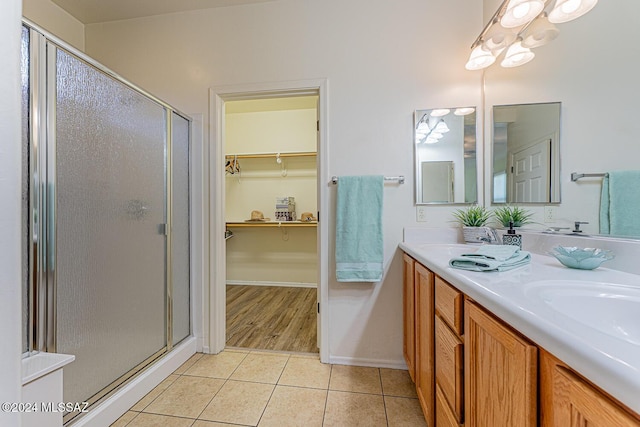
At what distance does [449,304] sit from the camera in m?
0.91

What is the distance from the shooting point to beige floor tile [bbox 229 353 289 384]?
63.2 inches

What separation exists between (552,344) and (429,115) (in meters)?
1.62

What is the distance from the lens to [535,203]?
144 cm

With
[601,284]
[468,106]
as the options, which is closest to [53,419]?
[601,284]

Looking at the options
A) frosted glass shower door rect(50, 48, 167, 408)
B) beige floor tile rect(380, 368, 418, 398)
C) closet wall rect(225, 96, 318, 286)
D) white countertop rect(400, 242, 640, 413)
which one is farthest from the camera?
closet wall rect(225, 96, 318, 286)

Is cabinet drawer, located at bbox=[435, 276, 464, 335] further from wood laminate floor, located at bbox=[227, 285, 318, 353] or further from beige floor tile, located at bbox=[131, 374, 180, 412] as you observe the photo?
beige floor tile, located at bbox=[131, 374, 180, 412]

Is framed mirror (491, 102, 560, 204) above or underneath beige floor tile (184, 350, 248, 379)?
above

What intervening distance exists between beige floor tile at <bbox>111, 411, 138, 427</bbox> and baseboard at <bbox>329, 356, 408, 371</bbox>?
3.75 ft

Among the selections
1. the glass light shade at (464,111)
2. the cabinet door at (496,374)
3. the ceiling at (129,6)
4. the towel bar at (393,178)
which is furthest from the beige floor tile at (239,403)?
the ceiling at (129,6)

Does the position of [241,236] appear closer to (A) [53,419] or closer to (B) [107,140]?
(B) [107,140]

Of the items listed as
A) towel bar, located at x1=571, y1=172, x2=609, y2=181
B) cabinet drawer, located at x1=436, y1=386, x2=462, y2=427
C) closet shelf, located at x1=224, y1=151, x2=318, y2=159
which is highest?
closet shelf, located at x1=224, y1=151, x2=318, y2=159

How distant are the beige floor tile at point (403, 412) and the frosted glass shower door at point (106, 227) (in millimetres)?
1452

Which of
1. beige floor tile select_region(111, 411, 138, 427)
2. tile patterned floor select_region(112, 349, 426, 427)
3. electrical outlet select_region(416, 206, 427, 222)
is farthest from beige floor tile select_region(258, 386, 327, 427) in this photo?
electrical outlet select_region(416, 206, 427, 222)

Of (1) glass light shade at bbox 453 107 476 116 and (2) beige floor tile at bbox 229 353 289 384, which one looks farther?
(1) glass light shade at bbox 453 107 476 116
